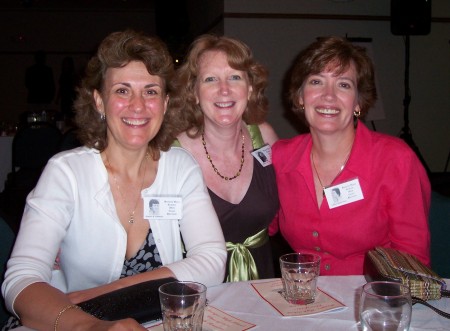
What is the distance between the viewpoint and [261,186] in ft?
8.45

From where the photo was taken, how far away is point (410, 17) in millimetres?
7367

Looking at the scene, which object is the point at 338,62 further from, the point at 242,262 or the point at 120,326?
the point at 120,326

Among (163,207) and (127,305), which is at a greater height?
(163,207)

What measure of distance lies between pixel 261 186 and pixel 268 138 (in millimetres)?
406

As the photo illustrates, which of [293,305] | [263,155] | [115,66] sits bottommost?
[293,305]

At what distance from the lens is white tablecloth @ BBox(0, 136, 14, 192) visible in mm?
5590

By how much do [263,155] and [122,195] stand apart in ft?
2.95

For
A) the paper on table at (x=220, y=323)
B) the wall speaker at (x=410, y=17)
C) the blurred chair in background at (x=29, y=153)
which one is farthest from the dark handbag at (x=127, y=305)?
the wall speaker at (x=410, y=17)

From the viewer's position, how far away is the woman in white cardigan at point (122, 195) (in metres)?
1.77

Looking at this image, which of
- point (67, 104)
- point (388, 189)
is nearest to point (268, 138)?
point (388, 189)

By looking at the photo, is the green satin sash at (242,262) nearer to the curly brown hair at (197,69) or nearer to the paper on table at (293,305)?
the curly brown hair at (197,69)

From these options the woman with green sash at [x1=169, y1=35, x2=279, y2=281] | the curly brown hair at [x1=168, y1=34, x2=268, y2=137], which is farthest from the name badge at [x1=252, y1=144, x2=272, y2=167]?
the curly brown hair at [x1=168, y1=34, x2=268, y2=137]

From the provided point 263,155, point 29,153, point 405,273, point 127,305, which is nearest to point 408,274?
point 405,273

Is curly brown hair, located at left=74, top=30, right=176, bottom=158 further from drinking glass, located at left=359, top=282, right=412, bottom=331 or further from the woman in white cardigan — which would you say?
drinking glass, located at left=359, top=282, right=412, bottom=331
